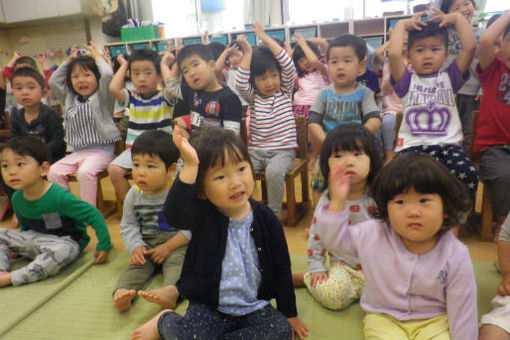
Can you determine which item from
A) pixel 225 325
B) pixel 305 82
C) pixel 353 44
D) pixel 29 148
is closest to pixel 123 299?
pixel 225 325

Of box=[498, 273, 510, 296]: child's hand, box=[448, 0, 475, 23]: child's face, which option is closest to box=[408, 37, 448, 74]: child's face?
box=[448, 0, 475, 23]: child's face

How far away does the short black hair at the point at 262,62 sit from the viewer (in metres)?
2.30

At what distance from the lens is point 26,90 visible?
8.20 feet

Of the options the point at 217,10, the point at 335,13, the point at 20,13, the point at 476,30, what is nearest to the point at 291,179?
the point at 476,30

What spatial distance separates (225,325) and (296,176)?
53.4 inches

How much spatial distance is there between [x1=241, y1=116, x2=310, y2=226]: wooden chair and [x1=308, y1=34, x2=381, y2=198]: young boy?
0.15m

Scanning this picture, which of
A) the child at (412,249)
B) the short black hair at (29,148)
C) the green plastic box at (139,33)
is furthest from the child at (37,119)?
the green plastic box at (139,33)

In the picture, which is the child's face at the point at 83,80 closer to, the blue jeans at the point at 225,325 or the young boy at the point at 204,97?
the young boy at the point at 204,97

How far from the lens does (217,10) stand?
18.3 feet

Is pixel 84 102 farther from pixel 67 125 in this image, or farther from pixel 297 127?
pixel 297 127

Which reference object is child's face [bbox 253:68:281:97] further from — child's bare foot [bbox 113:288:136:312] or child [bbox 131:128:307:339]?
child's bare foot [bbox 113:288:136:312]

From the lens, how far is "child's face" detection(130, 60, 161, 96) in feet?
7.82

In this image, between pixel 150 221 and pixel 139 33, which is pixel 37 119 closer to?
pixel 150 221

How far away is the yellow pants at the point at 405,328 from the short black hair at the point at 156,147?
3.34 feet
